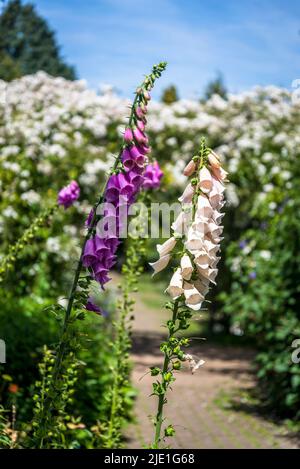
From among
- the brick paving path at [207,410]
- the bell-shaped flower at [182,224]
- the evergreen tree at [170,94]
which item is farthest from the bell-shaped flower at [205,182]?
the evergreen tree at [170,94]

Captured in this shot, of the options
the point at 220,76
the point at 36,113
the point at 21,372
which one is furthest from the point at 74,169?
the point at 220,76

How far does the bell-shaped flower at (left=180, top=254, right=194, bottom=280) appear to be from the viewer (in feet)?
7.98

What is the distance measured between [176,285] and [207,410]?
18.1ft

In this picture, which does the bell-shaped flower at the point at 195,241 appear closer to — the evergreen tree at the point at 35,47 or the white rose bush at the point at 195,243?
the white rose bush at the point at 195,243

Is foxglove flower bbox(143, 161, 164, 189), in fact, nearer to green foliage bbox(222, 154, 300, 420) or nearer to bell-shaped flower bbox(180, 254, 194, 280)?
bell-shaped flower bbox(180, 254, 194, 280)

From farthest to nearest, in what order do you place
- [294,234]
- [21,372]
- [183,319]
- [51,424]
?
1. [294,234]
2. [21,372]
3. [51,424]
4. [183,319]

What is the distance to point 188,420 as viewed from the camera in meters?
7.19

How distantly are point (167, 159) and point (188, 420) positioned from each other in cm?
654

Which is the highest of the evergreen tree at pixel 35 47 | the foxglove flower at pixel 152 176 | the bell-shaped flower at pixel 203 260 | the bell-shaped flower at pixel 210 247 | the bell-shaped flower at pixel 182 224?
the evergreen tree at pixel 35 47

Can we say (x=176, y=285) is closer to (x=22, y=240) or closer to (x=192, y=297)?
(x=192, y=297)

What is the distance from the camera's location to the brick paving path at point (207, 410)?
6238mm

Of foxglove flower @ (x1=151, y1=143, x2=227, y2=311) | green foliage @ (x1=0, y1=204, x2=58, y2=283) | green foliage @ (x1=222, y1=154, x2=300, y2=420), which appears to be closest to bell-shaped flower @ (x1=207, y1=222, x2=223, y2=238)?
foxglove flower @ (x1=151, y1=143, x2=227, y2=311)

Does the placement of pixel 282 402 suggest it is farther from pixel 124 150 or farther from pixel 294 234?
pixel 124 150
